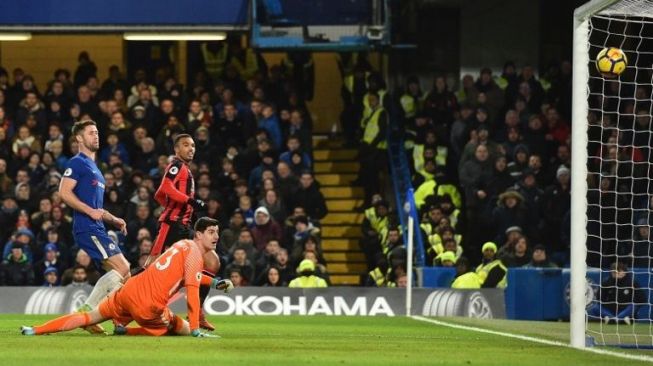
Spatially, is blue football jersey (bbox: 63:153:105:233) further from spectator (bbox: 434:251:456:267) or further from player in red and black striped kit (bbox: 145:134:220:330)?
spectator (bbox: 434:251:456:267)

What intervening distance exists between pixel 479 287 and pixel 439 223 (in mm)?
Answer: 2035

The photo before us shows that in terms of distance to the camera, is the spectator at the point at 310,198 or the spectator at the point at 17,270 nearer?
the spectator at the point at 17,270

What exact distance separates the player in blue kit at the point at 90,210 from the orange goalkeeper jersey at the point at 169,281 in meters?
0.72

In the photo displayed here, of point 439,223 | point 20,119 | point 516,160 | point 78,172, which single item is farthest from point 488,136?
point 78,172

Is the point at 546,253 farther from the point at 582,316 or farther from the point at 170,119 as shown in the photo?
the point at 582,316

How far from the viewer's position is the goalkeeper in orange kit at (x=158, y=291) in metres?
13.2

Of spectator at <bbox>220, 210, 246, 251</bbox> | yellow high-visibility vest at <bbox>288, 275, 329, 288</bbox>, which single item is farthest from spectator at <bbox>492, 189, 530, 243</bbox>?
spectator at <bbox>220, 210, 246, 251</bbox>

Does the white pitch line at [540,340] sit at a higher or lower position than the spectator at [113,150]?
lower

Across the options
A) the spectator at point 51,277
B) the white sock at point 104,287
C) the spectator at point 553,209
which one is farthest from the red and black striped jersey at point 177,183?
the spectator at point 553,209

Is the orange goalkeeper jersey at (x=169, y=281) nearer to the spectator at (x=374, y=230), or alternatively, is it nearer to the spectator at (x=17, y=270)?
the spectator at (x=17, y=270)

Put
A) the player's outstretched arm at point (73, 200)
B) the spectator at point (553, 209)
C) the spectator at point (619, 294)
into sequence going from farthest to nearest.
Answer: the spectator at point (553, 209) < the spectator at point (619, 294) < the player's outstretched arm at point (73, 200)

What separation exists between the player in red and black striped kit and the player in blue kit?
85 cm

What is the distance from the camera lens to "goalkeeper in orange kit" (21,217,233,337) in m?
13.2

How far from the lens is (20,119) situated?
2642cm
